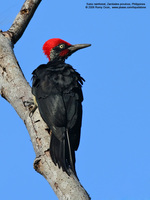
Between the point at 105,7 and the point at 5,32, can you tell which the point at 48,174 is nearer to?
the point at 5,32

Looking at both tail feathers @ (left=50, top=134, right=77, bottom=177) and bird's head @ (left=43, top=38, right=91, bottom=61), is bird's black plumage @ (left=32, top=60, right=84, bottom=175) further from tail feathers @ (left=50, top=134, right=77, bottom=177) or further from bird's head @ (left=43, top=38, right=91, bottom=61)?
bird's head @ (left=43, top=38, right=91, bottom=61)

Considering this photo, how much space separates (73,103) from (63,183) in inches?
49.6

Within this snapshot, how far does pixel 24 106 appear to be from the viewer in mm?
4480

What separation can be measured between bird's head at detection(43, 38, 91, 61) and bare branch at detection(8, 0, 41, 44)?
0.56m

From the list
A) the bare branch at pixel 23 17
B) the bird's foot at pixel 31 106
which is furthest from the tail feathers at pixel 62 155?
the bare branch at pixel 23 17

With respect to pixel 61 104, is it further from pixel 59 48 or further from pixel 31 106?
pixel 59 48

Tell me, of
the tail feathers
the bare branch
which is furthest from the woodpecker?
the bare branch

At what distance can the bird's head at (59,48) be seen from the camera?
6.28 metres

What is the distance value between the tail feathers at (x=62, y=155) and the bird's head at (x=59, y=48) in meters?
2.48

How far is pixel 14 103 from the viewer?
4598mm

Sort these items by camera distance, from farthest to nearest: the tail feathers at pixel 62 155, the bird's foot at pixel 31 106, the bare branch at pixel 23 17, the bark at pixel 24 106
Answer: the bare branch at pixel 23 17
the bird's foot at pixel 31 106
the tail feathers at pixel 62 155
the bark at pixel 24 106

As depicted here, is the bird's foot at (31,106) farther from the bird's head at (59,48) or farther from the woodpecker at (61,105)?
the bird's head at (59,48)

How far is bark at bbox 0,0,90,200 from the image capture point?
3.46 m

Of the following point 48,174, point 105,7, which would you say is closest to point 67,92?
point 48,174
